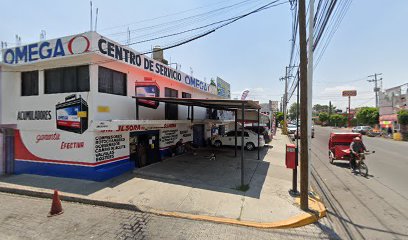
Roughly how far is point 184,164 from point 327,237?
740 cm

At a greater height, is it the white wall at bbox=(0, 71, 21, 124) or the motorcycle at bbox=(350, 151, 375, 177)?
the white wall at bbox=(0, 71, 21, 124)

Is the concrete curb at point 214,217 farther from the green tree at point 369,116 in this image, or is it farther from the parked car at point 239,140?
the green tree at point 369,116

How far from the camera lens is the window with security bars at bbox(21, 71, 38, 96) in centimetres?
1001

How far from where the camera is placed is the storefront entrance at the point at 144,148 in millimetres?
10688

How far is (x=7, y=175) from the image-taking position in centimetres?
1005

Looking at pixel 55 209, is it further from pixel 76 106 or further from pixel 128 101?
pixel 128 101

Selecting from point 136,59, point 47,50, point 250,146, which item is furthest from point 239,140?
point 47,50

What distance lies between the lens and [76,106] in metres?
8.88

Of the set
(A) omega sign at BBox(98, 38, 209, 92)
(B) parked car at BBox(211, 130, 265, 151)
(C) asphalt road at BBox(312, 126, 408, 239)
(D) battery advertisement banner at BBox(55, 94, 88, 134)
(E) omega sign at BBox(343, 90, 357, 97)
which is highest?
(E) omega sign at BBox(343, 90, 357, 97)

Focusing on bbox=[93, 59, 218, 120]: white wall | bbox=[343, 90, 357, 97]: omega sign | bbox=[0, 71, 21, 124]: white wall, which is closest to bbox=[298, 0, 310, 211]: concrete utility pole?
bbox=[93, 59, 218, 120]: white wall

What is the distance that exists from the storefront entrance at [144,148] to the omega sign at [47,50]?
413 centimetres

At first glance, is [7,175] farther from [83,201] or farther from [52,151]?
[83,201]

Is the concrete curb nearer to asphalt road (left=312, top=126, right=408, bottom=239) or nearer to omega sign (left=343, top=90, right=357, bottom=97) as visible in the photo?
asphalt road (left=312, top=126, right=408, bottom=239)

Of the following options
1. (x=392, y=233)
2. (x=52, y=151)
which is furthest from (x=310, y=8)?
(x=52, y=151)
